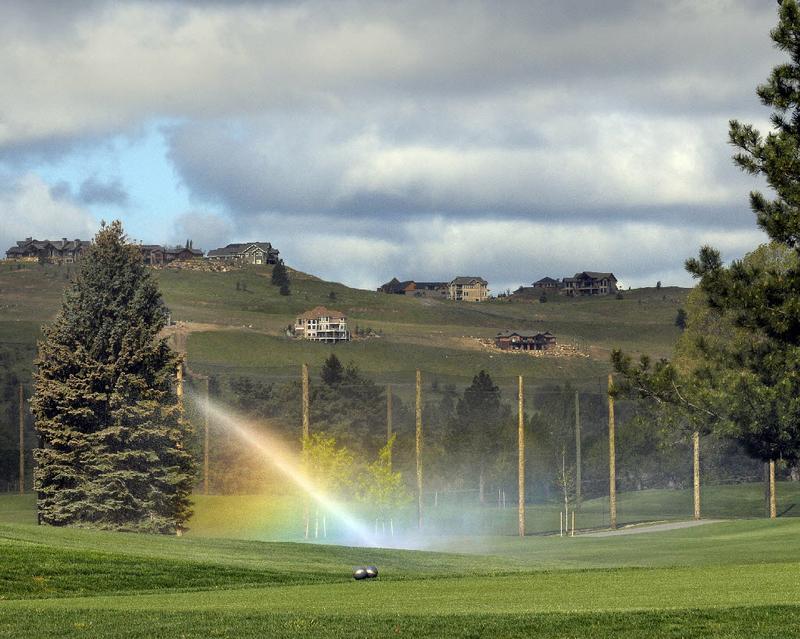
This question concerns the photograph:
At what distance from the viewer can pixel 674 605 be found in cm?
2239

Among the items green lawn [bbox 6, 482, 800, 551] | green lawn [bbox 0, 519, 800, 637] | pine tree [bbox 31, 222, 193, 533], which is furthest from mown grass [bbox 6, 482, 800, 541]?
green lawn [bbox 0, 519, 800, 637]

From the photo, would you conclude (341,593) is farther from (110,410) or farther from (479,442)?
(479,442)

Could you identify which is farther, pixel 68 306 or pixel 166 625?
pixel 68 306

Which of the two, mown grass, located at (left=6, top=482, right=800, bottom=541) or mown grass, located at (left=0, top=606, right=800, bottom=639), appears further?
mown grass, located at (left=6, top=482, right=800, bottom=541)

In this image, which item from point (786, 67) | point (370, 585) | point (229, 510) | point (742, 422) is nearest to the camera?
point (370, 585)

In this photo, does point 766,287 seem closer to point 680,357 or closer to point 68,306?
point 68,306

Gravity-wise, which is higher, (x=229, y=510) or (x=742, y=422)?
(x=742, y=422)

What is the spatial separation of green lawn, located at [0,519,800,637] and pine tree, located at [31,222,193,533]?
513 inches

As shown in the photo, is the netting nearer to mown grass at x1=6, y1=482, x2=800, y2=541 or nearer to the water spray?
mown grass at x1=6, y1=482, x2=800, y2=541

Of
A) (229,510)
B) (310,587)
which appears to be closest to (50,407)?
(229,510)

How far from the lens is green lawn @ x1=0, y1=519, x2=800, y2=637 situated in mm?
20031

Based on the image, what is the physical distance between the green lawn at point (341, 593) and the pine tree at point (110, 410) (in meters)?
13.0

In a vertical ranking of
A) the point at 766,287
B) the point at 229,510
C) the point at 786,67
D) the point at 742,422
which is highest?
the point at 786,67

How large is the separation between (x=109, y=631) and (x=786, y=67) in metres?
26.1
